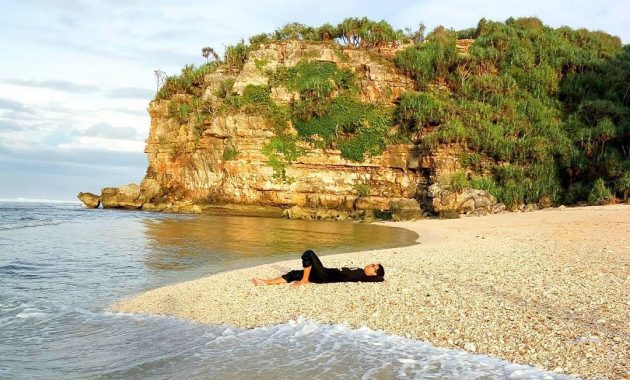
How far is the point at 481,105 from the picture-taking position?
42.4 m

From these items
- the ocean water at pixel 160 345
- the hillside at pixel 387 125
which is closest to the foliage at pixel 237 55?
the hillside at pixel 387 125

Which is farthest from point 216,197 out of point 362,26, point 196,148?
point 362,26

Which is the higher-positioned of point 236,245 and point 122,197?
point 122,197

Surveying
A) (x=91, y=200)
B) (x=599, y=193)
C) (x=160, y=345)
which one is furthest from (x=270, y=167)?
(x=160, y=345)

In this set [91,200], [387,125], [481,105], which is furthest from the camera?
[91,200]

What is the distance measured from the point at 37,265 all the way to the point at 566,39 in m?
58.1

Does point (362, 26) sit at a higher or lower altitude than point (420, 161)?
higher

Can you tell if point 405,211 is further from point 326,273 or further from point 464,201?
point 326,273

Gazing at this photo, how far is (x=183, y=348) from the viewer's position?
670 cm

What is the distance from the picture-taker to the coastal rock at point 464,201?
35188mm

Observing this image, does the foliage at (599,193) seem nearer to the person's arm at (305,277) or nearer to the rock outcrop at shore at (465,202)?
the rock outcrop at shore at (465,202)

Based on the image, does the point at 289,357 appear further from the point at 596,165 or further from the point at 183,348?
the point at 596,165

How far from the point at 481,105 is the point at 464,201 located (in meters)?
11.8

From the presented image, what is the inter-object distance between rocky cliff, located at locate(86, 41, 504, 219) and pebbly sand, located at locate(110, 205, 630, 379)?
2542 cm
